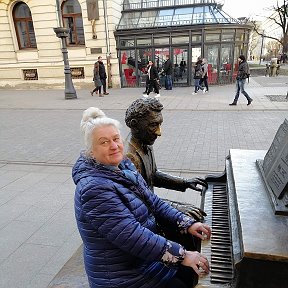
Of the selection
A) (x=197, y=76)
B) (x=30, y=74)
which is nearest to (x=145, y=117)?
(x=197, y=76)

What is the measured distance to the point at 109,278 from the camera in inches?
66.4

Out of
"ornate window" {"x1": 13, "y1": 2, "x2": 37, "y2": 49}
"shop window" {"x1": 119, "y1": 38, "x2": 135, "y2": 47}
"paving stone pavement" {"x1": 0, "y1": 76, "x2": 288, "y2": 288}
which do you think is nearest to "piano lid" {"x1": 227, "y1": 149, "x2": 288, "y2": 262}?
"paving stone pavement" {"x1": 0, "y1": 76, "x2": 288, "y2": 288}

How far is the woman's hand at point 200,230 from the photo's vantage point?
1.80 metres

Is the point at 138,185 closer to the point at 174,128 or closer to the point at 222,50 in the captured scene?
the point at 174,128

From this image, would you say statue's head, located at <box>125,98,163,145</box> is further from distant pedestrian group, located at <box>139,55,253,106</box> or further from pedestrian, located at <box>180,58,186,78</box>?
pedestrian, located at <box>180,58,186,78</box>

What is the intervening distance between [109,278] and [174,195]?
118 inches

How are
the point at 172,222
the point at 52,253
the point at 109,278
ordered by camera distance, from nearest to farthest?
the point at 109,278 → the point at 172,222 → the point at 52,253

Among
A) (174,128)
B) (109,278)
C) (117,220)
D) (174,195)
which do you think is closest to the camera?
(117,220)

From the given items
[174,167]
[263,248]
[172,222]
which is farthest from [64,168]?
[263,248]

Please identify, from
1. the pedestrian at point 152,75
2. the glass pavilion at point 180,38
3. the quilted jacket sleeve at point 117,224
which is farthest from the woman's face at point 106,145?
the glass pavilion at point 180,38

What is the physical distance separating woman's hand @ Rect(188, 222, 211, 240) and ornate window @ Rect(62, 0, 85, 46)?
17522mm

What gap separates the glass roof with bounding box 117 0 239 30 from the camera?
16281 millimetres

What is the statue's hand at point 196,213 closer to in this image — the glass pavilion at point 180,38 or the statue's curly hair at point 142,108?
the statue's curly hair at point 142,108

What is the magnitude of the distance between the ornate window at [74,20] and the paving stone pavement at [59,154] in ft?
20.0
